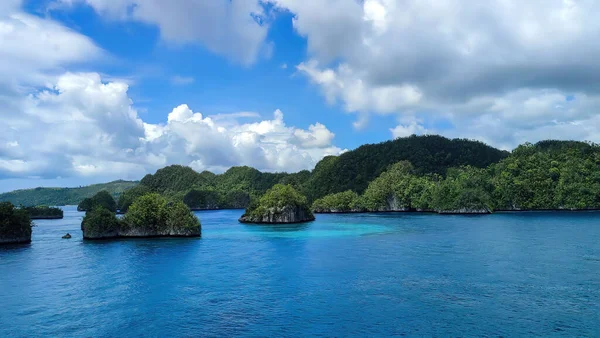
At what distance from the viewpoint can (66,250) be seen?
203ft

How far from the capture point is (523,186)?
505 feet

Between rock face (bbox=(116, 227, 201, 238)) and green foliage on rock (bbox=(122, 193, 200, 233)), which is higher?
green foliage on rock (bbox=(122, 193, 200, 233))

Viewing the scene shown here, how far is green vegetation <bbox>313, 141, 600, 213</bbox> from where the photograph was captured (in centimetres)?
14438

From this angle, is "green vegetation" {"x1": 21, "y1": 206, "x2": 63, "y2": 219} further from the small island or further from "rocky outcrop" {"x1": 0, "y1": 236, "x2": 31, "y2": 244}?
"rocky outcrop" {"x1": 0, "y1": 236, "x2": 31, "y2": 244}

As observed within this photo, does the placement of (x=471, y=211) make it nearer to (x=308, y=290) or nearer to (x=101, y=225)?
(x=101, y=225)

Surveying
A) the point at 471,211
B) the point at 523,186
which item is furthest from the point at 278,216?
the point at 523,186

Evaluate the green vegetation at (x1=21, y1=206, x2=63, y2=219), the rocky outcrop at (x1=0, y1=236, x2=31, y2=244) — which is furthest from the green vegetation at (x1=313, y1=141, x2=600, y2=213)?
the green vegetation at (x1=21, y1=206, x2=63, y2=219)

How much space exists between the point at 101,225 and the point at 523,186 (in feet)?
479

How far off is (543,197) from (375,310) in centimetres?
15190

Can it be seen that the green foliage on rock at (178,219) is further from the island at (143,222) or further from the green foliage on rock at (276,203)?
the green foliage on rock at (276,203)

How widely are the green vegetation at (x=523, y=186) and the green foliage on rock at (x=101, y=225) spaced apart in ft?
375

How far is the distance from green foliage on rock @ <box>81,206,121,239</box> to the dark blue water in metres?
13.3

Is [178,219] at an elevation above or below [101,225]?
above

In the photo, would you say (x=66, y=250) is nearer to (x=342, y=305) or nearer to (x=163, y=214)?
(x=163, y=214)
